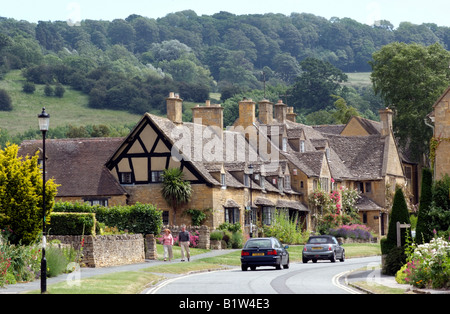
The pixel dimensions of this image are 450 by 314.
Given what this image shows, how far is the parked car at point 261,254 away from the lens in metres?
40.8

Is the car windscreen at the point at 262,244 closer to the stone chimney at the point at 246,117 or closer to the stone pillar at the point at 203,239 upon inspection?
the stone pillar at the point at 203,239

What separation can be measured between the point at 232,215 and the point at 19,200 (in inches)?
1261

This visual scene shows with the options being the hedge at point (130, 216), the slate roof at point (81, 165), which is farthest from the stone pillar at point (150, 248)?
the slate roof at point (81, 165)

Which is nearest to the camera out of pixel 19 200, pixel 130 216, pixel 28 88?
pixel 19 200

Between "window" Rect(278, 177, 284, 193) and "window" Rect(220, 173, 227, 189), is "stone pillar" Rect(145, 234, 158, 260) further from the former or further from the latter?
"window" Rect(278, 177, 284, 193)

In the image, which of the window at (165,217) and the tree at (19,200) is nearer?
the tree at (19,200)

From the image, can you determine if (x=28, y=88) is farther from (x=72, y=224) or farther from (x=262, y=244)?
(x=262, y=244)

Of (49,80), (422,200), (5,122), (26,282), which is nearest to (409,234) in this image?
(422,200)

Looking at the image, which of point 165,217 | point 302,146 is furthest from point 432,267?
point 302,146

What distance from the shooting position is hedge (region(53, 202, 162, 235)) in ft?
169

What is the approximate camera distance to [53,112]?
152500 mm

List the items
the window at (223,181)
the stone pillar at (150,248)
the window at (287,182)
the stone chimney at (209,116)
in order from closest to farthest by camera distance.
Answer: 1. the stone pillar at (150,248)
2. the window at (223,181)
3. the stone chimney at (209,116)
4. the window at (287,182)

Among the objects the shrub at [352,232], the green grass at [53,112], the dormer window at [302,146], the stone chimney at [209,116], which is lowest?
the shrub at [352,232]

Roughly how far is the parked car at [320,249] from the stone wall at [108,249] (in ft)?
28.5
